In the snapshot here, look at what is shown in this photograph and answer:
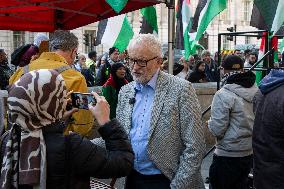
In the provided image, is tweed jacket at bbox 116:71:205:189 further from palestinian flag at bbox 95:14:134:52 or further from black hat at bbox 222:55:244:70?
palestinian flag at bbox 95:14:134:52

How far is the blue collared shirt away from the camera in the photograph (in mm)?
3488

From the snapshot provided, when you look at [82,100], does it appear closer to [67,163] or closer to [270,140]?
[67,163]

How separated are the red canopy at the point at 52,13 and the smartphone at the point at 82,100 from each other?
3756 mm

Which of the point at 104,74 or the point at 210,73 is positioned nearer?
the point at 104,74

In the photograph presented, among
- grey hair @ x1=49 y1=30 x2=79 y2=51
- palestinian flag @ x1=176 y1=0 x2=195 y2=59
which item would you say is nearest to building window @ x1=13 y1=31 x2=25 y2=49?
palestinian flag @ x1=176 y1=0 x2=195 y2=59

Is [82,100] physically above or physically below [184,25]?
below

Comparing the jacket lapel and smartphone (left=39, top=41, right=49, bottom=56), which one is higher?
smartphone (left=39, top=41, right=49, bottom=56)

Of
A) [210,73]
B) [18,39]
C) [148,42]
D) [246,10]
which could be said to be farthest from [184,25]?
[246,10]

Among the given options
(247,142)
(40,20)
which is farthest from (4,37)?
(247,142)

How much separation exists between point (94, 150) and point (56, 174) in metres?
0.23

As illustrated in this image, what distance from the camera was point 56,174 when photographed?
2.44 meters

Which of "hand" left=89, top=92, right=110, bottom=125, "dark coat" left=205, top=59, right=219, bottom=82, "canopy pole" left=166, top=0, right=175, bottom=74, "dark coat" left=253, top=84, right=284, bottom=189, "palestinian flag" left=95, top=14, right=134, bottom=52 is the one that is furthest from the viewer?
"dark coat" left=205, top=59, right=219, bottom=82

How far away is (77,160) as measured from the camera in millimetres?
2471

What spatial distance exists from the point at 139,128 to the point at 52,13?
13.7ft
